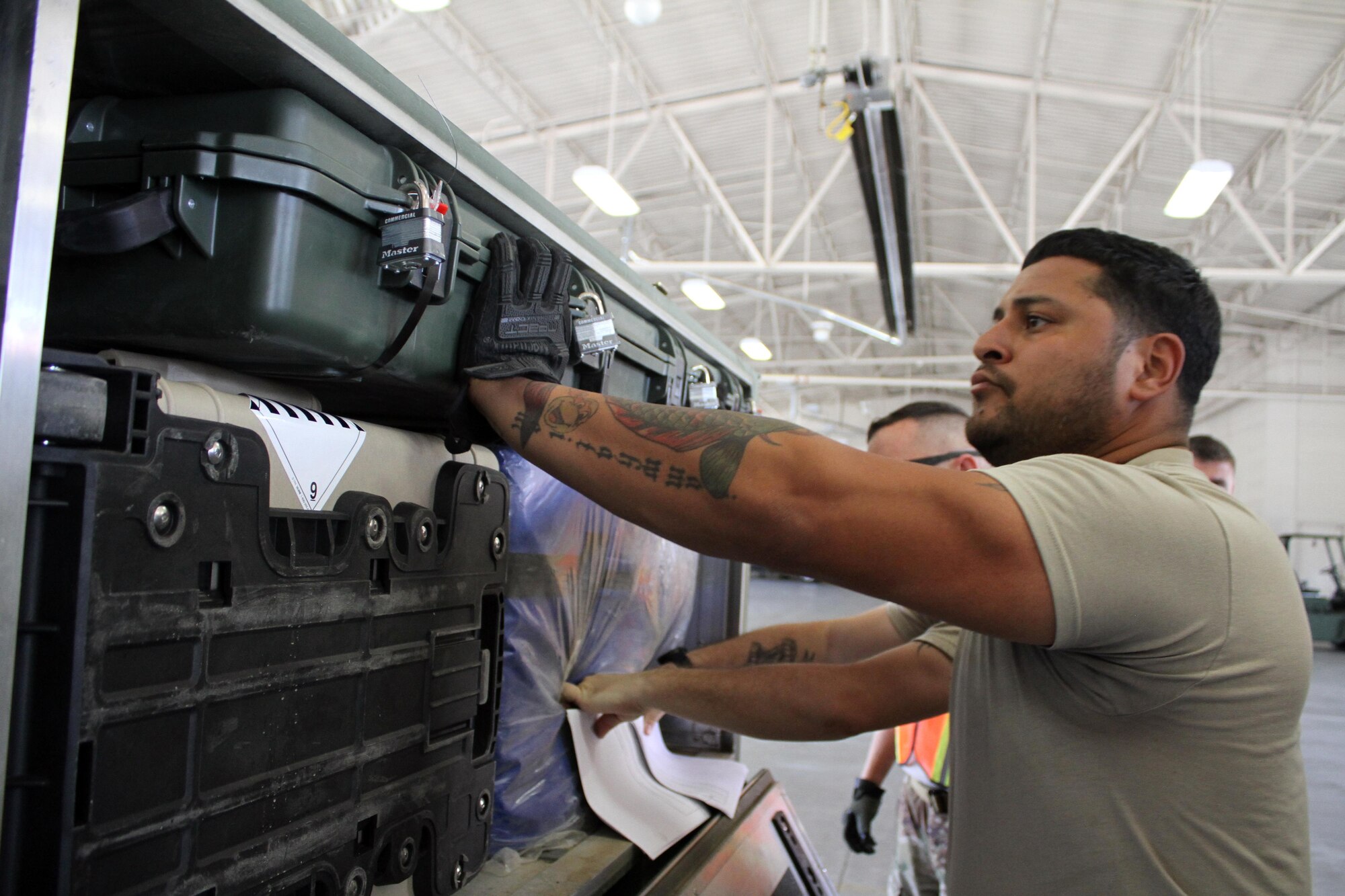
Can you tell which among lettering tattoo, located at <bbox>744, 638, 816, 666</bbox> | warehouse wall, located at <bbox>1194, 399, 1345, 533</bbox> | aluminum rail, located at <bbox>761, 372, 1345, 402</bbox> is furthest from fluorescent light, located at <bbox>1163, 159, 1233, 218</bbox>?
warehouse wall, located at <bbox>1194, 399, 1345, 533</bbox>

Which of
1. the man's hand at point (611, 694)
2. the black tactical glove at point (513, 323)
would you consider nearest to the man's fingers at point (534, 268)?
the black tactical glove at point (513, 323)

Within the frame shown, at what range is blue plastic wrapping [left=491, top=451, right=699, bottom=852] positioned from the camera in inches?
46.0

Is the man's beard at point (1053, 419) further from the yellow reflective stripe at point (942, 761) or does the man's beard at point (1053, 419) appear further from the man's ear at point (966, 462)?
the yellow reflective stripe at point (942, 761)

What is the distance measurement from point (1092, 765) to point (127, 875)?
0.85 metres

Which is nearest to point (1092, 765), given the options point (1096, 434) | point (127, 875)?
point (1096, 434)

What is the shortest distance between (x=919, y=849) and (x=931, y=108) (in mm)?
6931

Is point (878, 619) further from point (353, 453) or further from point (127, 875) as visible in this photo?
point (127, 875)

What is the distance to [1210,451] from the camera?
3.45 meters

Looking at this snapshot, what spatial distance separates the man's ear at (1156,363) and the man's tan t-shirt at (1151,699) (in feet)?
0.24

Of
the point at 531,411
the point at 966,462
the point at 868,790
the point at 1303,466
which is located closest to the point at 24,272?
the point at 531,411

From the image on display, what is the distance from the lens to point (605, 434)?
85cm

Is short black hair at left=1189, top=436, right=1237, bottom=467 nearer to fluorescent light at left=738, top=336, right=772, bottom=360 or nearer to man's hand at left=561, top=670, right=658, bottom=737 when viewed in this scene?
man's hand at left=561, top=670, right=658, bottom=737

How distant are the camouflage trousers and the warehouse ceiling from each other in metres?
3.71

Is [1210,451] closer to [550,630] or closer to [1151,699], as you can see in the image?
[1151,699]
